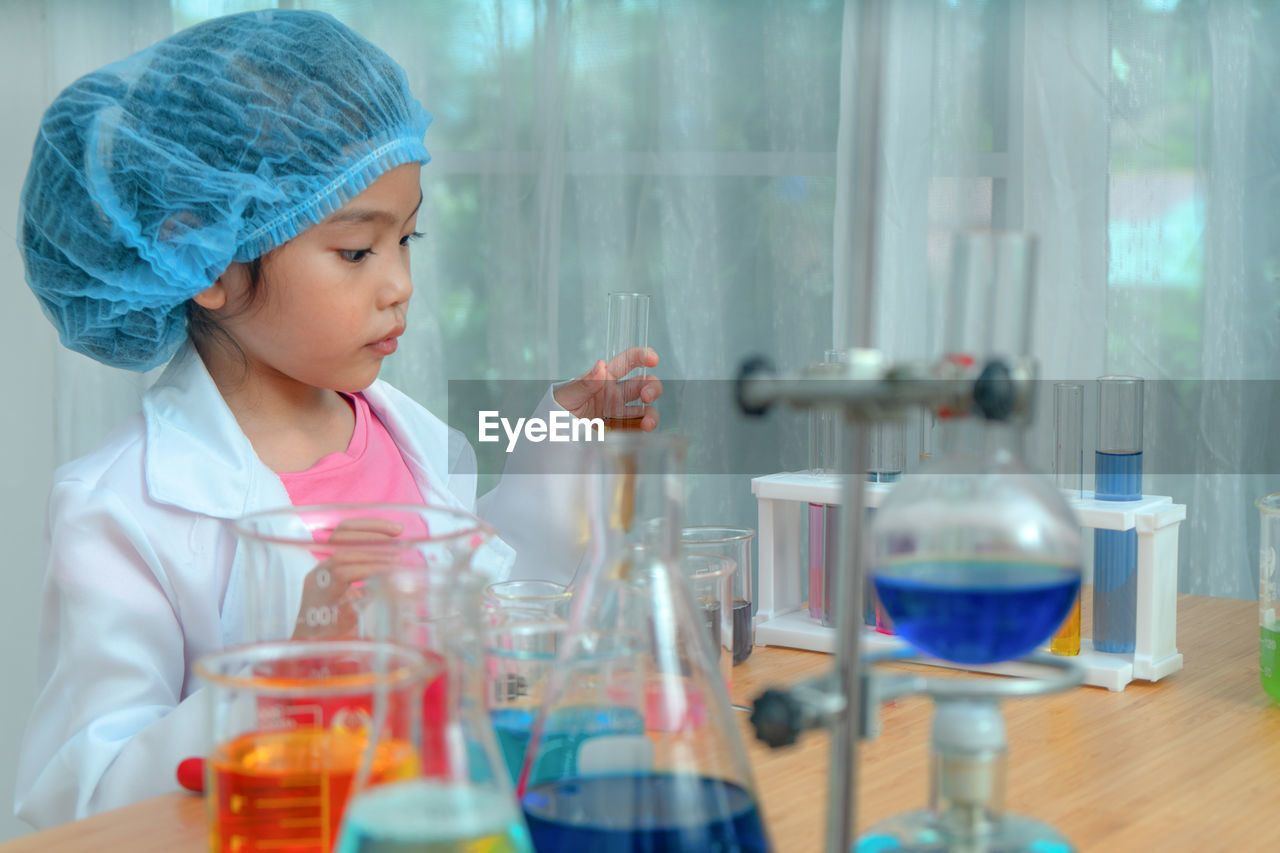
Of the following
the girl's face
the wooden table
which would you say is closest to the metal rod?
the wooden table

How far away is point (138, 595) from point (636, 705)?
657 millimetres

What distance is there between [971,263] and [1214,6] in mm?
1852

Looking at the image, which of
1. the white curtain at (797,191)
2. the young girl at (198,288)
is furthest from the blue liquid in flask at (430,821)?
the white curtain at (797,191)

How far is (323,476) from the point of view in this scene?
1.22m

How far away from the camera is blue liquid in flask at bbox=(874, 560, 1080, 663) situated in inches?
16.9

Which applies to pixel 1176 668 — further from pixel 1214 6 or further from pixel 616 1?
pixel 616 1

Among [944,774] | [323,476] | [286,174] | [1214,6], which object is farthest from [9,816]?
[1214,6]

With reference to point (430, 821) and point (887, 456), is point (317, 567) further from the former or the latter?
point (887, 456)

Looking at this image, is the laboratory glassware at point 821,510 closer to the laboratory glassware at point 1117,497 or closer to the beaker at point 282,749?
the laboratory glassware at point 1117,497

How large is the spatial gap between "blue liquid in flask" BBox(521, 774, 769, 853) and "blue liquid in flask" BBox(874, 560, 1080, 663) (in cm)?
9

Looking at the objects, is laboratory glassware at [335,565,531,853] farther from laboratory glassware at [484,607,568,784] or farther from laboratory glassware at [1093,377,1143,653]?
laboratory glassware at [1093,377,1143,653]

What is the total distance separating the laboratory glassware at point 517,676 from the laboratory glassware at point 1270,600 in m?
0.58

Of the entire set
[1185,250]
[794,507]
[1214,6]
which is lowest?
[794,507]

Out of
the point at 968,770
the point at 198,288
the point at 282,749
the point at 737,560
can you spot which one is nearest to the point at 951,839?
the point at 968,770
